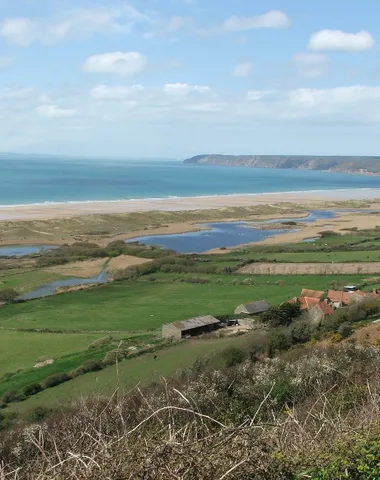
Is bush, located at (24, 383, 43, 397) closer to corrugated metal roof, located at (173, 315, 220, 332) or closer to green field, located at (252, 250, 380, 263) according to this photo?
corrugated metal roof, located at (173, 315, 220, 332)

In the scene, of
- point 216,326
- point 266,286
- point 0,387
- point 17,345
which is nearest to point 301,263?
point 266,286

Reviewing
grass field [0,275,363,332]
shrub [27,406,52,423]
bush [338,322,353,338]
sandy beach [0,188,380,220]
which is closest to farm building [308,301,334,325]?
bush [338,322,353,338]

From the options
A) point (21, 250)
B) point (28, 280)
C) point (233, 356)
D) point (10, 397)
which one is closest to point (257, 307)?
point (233, 356)

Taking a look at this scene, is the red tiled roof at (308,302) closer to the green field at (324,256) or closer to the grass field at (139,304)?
the grass field at (139,304)

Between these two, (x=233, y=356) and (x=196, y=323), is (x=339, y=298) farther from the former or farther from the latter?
(x=233, y=356)

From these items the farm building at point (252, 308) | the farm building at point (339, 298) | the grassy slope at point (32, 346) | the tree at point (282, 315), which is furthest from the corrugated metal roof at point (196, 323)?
the farm building at point (339, 298)

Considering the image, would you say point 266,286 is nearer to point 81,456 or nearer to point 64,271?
point 64,271
